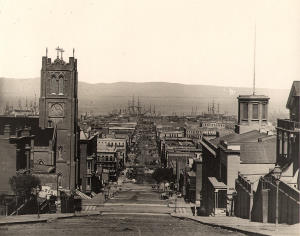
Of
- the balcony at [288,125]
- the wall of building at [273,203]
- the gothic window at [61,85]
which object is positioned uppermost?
the gothic window at [61,85]

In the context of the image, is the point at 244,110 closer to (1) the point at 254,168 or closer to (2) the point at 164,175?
(1) the point at 254,168

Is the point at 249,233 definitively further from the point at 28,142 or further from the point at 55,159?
the point at 55,159

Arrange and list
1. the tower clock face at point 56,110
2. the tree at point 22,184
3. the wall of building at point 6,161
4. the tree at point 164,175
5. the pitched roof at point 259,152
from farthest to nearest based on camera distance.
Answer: the tree at point 164,175 < the tower clock face at point 56,110 < the wall of building at point 6,161 < the tree at point 22,184 < the pitched roof at point 259,152

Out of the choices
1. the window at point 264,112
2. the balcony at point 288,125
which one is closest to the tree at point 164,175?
the window at point 264,112

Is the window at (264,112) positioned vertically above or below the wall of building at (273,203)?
above

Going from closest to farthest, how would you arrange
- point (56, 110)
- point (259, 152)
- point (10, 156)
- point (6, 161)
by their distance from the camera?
point (259, 152) < point (6, 161) < point (10, 156) < point (56, 110)

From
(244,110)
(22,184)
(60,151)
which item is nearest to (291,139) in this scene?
(22,184)

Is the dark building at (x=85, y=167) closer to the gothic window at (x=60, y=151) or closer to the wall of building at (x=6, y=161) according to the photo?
the gothic window at (x=60, y=151)

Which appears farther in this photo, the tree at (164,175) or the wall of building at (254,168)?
the tree at (164,175)
